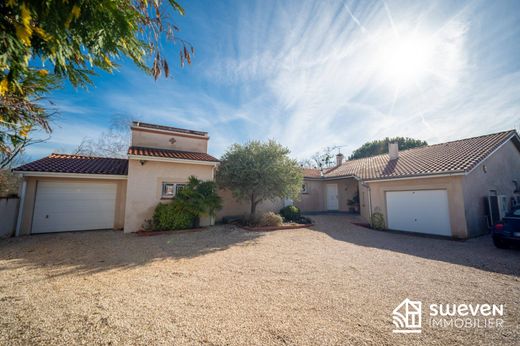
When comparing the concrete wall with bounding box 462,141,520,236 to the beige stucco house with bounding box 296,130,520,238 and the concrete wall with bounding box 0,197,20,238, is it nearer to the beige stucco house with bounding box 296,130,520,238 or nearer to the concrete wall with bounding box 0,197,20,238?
the beige stucco house with bounding box 296,130,520,238

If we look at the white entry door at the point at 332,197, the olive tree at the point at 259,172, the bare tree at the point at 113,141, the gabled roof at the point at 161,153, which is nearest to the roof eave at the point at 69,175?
the gabled roof at the point at 161,153

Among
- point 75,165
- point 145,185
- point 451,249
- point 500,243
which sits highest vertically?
point 75,165

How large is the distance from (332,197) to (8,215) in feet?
69.7

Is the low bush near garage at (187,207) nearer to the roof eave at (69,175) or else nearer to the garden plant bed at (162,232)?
the garden plant bed at (162,232)

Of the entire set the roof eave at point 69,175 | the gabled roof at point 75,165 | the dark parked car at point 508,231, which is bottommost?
the dark parked car at point 508,231

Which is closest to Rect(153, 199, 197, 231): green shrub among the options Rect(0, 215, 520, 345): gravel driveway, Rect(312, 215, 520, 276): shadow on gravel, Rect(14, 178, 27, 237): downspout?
Rect(0, 215, 520, 345): gravel driveway

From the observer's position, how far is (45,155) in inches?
438

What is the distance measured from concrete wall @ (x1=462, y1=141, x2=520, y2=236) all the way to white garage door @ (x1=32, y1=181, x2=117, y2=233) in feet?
57.3

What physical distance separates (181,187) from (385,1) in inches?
451

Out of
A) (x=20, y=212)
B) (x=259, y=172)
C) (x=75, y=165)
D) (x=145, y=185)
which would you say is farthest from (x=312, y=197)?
(x=20, y=212)

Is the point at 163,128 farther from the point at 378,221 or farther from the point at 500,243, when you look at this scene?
the point at 500,243

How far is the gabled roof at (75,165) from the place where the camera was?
925 centimetres

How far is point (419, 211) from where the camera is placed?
9930mm

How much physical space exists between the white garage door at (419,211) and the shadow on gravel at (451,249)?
69 centimetres
